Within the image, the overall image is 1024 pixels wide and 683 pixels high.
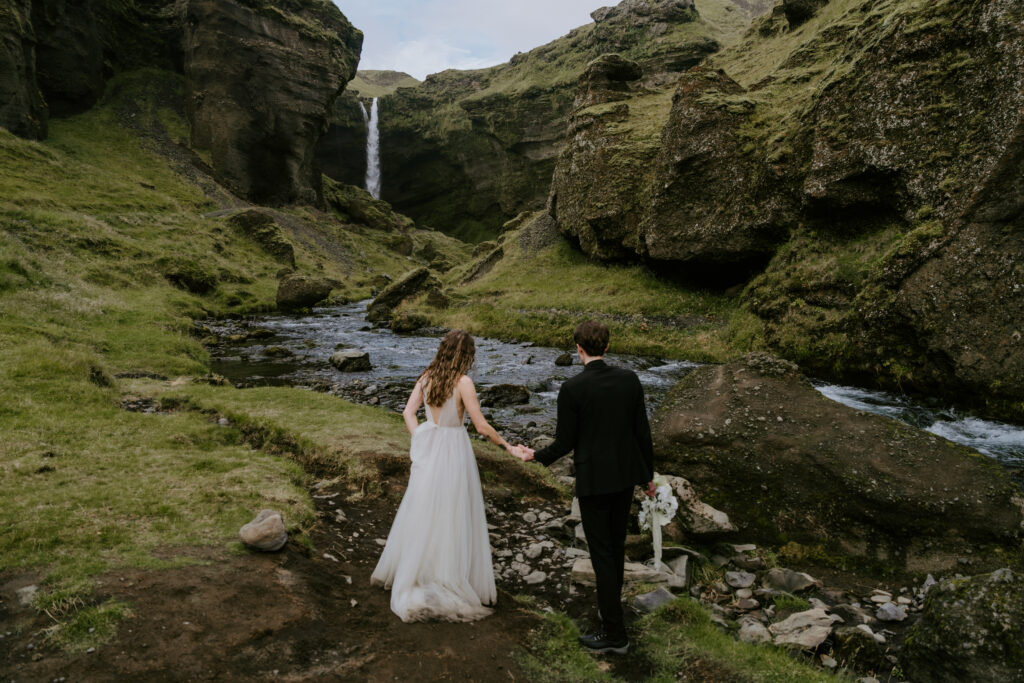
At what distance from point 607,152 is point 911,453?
42.7 m

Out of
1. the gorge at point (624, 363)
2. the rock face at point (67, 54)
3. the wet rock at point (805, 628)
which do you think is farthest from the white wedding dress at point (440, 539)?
the rock face at point (67, 54)

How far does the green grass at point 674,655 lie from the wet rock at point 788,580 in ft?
6.06

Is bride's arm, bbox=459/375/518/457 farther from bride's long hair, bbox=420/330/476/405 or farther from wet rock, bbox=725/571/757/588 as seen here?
wet rock, bbox=725/571/757/588

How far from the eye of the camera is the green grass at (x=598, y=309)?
28844 mm

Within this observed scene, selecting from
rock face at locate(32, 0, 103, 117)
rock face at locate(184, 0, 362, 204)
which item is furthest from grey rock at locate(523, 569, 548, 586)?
rock face at locate(32, 0, 103, 117)

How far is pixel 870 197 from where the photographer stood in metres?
24.7

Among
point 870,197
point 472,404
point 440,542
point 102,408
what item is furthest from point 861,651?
point 870,197

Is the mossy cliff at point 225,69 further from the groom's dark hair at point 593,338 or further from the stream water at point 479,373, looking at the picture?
the groom's dark hair at point 593,338

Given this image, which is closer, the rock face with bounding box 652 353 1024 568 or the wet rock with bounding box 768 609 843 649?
the wet rock with bounding box 768 609 843 649

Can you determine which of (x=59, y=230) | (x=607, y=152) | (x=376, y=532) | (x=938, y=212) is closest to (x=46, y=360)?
(x=376, y=532)

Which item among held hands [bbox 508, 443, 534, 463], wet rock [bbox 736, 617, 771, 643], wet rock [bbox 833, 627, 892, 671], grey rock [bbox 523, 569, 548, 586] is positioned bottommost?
grey rock [bbox 523, 569, 548, 586]

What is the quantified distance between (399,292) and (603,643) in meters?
41.2

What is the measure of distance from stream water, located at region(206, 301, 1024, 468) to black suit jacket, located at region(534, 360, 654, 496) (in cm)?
995

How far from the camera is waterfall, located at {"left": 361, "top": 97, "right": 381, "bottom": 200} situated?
129 metres
